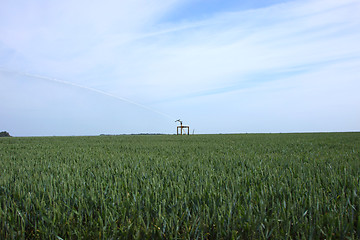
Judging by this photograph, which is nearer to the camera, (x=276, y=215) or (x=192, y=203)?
(x=276, y=215)

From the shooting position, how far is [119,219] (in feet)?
5.32

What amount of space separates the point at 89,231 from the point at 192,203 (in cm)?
69

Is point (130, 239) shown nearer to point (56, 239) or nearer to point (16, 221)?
point (56, 239)

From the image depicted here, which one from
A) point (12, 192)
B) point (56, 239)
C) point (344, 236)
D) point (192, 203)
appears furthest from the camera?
point (12, 192)

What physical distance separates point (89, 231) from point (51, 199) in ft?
1.89

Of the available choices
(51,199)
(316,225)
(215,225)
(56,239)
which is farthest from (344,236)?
(51,199)

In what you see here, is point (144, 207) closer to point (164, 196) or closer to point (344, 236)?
point (164, 196)

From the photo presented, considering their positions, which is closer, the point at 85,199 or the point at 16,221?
the point at 16,221

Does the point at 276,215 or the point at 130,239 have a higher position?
the point at 276,215

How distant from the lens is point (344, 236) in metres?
1.29

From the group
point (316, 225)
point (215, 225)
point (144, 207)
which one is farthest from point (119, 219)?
point (316, 225)

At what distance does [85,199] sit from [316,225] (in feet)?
4.96

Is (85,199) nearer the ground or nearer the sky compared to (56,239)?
nearer the sky

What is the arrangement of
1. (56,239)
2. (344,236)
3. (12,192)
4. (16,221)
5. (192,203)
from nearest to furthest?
1. (344,236)
2. (56,239)
3. (16,221)
4. (192,203)
5. (12,192)
